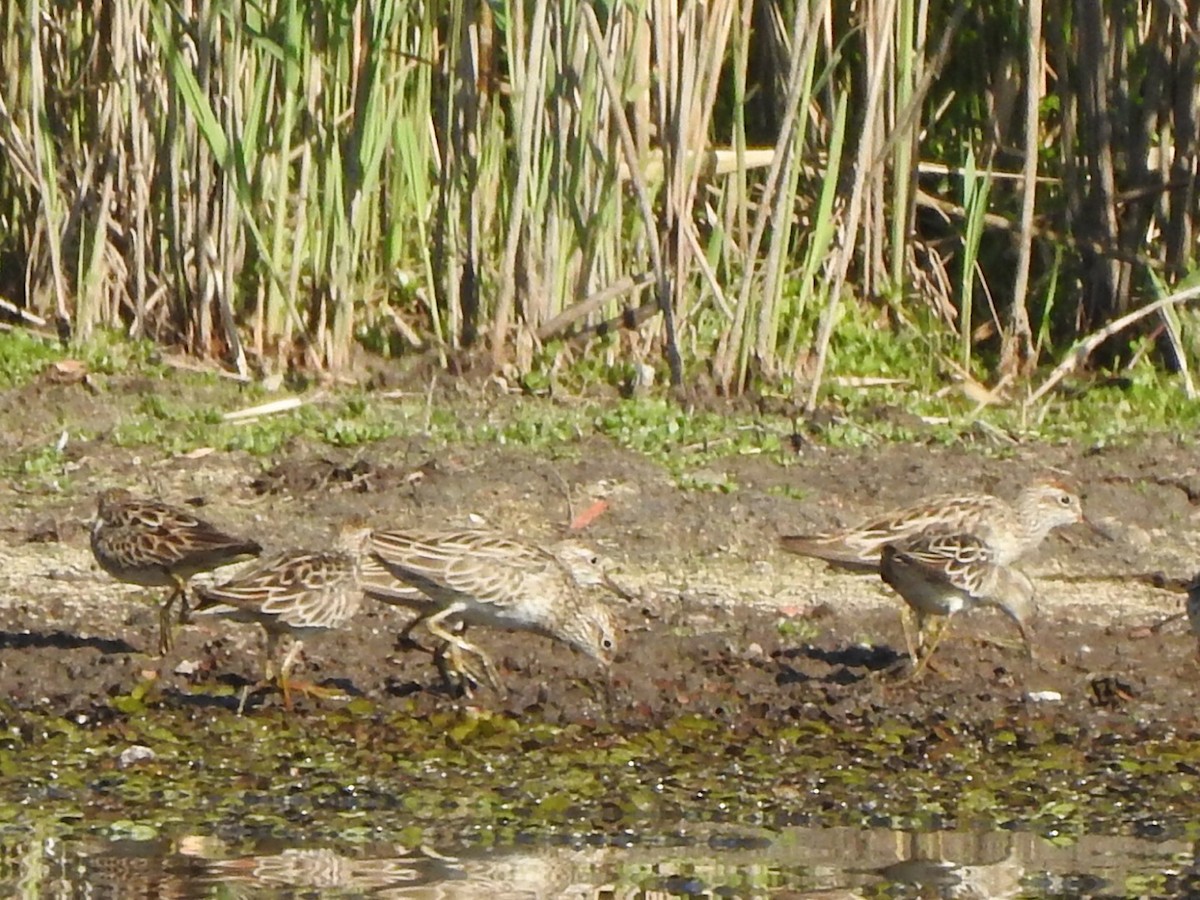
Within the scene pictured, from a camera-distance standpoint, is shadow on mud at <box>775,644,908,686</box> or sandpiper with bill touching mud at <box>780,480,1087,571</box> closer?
shadow on mud at <box>775,644,908,686</box>

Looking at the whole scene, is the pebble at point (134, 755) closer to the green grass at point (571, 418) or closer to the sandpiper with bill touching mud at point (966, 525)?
the sandpiper with bill touching mud at point (966, 525)

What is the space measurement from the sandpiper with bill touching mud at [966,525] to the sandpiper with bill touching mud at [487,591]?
0.88 m

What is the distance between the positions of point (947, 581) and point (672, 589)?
4.51 feet

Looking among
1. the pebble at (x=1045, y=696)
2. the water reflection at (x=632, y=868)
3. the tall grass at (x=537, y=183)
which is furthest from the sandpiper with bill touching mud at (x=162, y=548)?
the tall grass at (x=537, y=183)

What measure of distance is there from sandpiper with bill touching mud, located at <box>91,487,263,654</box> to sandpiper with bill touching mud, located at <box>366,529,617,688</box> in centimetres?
57

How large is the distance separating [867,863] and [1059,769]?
134 cm

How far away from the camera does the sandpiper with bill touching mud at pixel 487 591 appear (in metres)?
8.87

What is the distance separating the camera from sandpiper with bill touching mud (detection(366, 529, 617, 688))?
887 cm

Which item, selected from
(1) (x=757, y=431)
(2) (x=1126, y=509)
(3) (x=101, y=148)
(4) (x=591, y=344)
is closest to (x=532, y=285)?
(4) (x=591, y=344)

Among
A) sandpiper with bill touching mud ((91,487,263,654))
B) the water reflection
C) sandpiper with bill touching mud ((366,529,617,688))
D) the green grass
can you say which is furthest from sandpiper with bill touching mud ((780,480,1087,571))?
the water reflection

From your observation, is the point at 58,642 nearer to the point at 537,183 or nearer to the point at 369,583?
the point at 369,583

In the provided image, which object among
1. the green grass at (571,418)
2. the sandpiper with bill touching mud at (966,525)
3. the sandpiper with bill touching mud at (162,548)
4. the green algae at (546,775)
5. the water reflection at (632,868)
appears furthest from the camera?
the green grass at (571,418)

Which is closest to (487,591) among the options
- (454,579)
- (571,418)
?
(454,579)

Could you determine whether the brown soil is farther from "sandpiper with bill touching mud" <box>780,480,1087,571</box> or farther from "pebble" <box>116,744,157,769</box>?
"pebble" <box>116,744,157,769</box>
